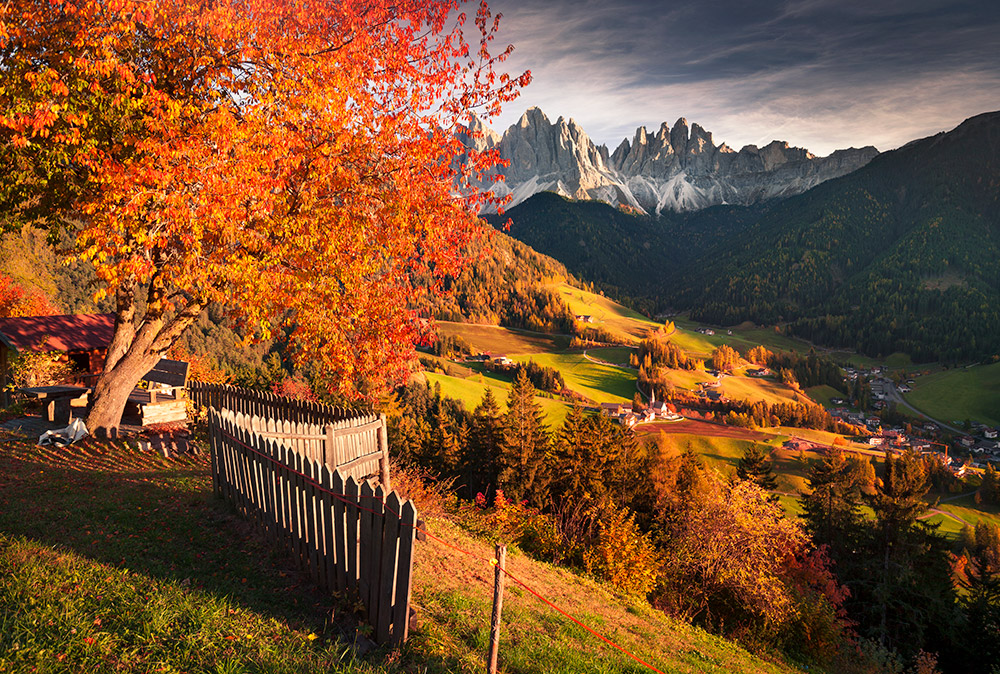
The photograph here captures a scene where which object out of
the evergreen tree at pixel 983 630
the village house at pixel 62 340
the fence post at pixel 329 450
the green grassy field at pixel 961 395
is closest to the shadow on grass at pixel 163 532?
the fence post at pixel 329 450

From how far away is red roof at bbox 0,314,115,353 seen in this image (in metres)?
19.9

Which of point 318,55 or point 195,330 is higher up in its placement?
point 318,55

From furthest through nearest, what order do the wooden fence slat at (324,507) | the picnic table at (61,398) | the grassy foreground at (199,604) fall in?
the picnic table at (61,398) < the wooden fence slat at (324,507) < the grassy foreground at (199,604)

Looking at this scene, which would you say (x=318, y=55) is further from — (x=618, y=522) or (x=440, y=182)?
(x=618, y=522)

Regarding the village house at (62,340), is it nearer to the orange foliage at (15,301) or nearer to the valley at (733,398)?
the orange foliage at (15,301)

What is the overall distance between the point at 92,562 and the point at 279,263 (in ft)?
23.6

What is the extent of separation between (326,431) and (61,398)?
41.1 feet

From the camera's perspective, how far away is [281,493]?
259 inches

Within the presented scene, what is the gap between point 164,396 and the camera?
16.1 metres

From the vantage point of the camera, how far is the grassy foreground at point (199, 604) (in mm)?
4418

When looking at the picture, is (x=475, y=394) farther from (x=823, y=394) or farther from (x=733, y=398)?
(x=823, y=394)

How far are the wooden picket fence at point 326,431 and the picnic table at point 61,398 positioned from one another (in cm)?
701

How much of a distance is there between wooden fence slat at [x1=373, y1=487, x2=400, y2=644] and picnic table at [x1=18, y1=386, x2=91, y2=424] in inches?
639

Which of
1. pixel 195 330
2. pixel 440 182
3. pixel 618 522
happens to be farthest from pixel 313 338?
pixel 195 330
